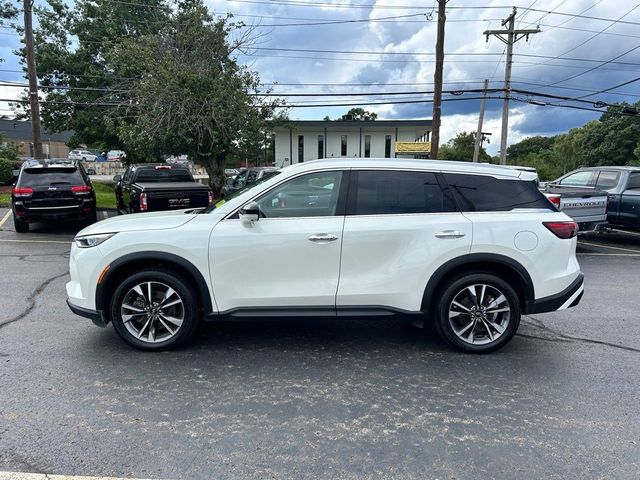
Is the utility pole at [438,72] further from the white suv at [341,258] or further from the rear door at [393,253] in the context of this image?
the rear door at [393,253]

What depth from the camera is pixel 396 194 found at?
4.37m

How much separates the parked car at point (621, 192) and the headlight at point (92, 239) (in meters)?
10.7

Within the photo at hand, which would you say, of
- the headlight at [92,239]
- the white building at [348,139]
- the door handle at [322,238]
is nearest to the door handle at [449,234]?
the door handle at [322,238]

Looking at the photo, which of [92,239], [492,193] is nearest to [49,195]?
[92,239]

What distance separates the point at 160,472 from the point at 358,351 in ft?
7.30

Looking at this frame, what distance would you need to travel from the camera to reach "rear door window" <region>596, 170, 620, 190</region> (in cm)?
1123

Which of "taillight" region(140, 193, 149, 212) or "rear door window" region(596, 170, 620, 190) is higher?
"rear door window" region(596, 170, 620, 190)

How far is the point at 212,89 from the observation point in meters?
17.0

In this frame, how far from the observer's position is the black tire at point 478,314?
4309 mm

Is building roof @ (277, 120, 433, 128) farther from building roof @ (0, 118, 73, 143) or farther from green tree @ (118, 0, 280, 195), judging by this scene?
building roof @ (0, 118, 73, 143)

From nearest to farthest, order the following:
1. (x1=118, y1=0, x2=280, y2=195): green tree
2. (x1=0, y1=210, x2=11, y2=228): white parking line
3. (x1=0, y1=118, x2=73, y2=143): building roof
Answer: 1. (x1=0, y1=210, x2=11, y2=228): white parking line
2. (x1=118, y1=0, x2=280, y2=195): green tree
3. (x1=0, y1=118, x2=73, y2=143): building roof

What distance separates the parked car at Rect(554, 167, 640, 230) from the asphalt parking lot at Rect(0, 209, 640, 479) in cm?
648

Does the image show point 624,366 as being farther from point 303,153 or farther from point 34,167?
point 303,153

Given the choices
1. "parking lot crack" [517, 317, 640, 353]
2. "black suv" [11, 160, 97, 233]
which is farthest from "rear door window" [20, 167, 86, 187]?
"parking lot crack" [517, 317, 640, 353]
